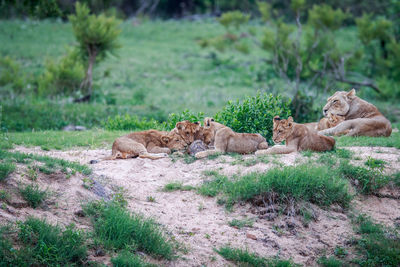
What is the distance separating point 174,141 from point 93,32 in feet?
39.9

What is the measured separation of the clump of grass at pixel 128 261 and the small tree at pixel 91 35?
15.5m

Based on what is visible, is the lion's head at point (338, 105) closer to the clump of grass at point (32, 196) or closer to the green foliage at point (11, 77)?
the clump of grass at point (32, 196)

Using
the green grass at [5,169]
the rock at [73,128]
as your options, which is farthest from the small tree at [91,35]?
the green grass at [5,169]

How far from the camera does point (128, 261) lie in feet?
20.2

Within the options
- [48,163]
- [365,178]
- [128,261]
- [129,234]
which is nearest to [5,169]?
[48,163]

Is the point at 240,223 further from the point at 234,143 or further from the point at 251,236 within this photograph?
the point at 234,143

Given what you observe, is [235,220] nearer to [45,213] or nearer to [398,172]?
[45,213]

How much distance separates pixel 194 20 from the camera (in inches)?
1731

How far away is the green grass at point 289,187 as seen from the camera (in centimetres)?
807

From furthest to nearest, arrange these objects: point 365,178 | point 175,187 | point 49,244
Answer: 1. point 365,178
2. point 175,187
3. point 49,244

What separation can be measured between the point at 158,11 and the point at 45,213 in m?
44.0

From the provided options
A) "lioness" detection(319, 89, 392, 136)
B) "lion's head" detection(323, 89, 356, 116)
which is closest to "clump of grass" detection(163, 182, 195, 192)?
"lioness" detection(319, 89, 392, 136)

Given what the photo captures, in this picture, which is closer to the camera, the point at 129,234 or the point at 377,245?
the point at 129,234

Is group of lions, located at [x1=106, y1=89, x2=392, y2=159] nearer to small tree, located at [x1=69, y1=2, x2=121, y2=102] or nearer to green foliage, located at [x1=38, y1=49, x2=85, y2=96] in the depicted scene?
small tree, located at [x1=69, y1=2, x2=121, y2=102]
